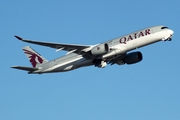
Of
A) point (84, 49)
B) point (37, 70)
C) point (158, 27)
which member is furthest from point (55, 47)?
point (158, 27)

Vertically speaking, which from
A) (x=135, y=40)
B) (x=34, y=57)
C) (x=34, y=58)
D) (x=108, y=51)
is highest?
(x=34, y=57)

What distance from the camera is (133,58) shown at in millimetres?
66500

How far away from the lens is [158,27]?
61844 millimetres

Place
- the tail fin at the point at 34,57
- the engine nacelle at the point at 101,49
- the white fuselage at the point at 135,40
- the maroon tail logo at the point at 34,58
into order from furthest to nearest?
1. the maroon tail logo at the point at 34,58
2. the tail fin at the point at 34,57
3. the engine nacelle at the point at 101,49
4. the white fuselage at the point at 135,40

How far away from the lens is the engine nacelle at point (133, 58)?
66500mm

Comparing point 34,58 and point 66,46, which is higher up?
point 34,58

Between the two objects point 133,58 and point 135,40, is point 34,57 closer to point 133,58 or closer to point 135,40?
point 133,58

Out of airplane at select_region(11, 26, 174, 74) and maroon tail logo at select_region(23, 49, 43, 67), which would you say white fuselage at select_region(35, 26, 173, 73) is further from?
maroon tail logo at select_region(23, 49, 43, 67)

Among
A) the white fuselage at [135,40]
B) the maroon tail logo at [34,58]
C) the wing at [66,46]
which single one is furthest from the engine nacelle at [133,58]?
the maroon tail logo at [34,58]

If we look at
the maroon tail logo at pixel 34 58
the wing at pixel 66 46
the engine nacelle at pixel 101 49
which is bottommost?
the engine nacelle at pixel 101 49

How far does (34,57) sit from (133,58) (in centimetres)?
1418

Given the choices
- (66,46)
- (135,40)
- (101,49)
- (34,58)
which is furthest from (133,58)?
(34,58)

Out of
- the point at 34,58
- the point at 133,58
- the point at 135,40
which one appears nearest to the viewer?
the point at 135,40

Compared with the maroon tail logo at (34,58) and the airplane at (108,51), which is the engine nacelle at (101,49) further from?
the maroon tail logo at (34,58)
